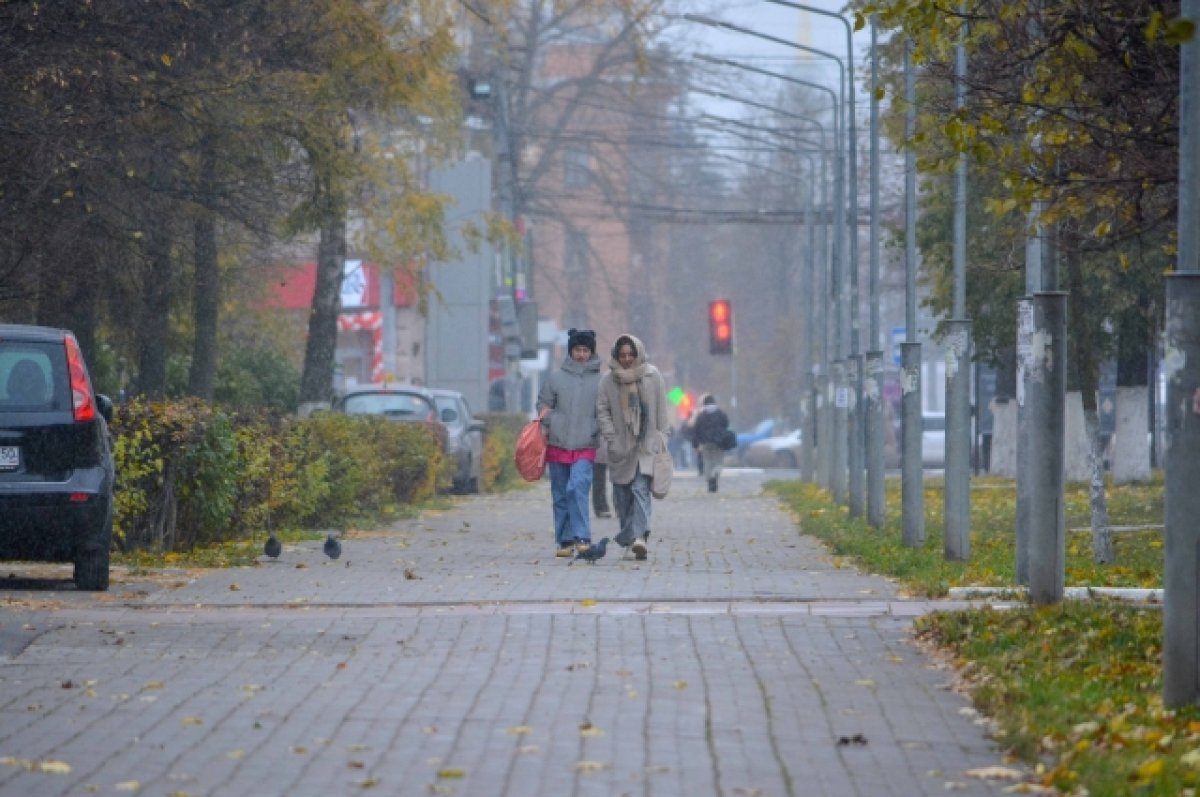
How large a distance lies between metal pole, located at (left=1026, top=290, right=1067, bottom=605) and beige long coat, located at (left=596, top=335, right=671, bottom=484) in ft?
17.0

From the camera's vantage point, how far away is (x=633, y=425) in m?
16.8

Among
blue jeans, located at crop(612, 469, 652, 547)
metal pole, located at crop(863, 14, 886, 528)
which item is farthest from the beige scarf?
metal pole, located at crop(863, 14, 886, 528)

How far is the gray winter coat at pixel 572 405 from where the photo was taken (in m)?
16.9

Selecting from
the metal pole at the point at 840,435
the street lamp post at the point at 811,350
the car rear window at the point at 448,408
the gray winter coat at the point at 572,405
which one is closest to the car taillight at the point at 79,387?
the gray winter coat at the point at 572,405

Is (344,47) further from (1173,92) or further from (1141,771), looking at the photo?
(1141,771)

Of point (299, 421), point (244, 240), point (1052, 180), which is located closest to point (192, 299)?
point (244, 240)

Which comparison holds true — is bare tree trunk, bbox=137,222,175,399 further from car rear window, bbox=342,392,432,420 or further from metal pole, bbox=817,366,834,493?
metal pole, bbox=817,366,834,493

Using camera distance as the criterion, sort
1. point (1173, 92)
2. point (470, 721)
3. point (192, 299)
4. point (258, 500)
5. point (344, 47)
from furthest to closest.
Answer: point (192, 299)
point (344, 47)
point (258, 500)
point (1173, 92)
point (470, 721)

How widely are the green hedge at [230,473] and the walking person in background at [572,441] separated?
7.99 feet

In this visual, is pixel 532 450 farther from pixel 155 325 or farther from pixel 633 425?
pixel 155 325

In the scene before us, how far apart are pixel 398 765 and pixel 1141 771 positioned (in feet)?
7.59

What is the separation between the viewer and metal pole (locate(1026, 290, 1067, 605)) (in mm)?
11539

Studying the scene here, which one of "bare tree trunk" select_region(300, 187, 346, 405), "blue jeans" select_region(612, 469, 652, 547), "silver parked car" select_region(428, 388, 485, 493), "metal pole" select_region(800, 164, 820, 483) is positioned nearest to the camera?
"blue jeans" select_region(612, 469, 652, 547)

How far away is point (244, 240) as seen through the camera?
24.7m
